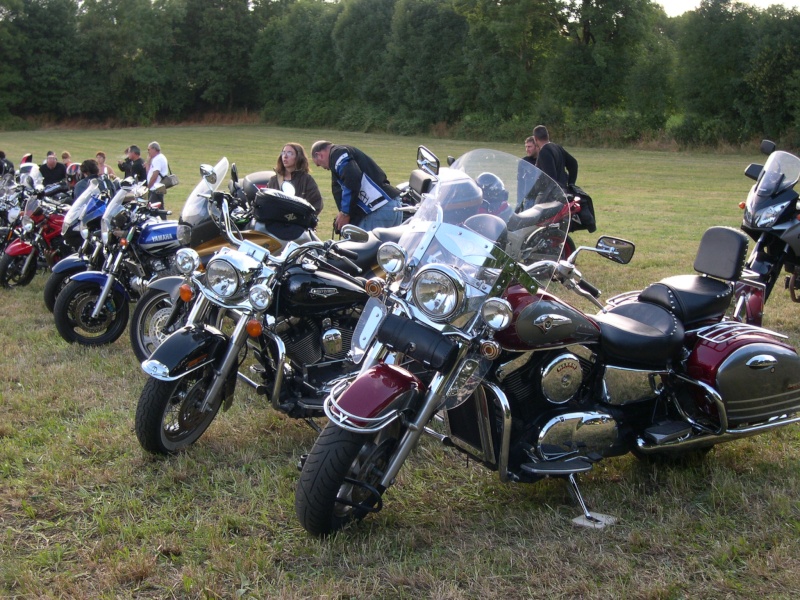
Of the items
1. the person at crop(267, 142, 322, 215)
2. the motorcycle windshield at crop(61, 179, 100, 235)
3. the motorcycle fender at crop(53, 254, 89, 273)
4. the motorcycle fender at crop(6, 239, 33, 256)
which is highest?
the person at crop(267, 142, 322, 215)

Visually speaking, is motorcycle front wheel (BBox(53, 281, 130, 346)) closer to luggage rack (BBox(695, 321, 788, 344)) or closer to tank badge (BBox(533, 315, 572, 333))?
tank badge (BBox(533, 315, 572, 333))

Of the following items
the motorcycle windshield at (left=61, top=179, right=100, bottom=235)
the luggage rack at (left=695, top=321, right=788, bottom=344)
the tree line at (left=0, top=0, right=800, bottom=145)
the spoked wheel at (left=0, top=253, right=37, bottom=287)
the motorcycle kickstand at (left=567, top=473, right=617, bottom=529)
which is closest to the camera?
the motorcycle kickstand at (left=567, top=473, right=617, bottom=529)

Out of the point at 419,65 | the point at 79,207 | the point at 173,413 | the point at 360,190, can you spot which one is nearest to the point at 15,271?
the point at 79,207

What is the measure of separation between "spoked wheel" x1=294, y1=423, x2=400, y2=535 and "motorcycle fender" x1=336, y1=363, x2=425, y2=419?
4.8 inches

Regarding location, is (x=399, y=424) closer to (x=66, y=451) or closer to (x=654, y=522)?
(x=654, y=522)

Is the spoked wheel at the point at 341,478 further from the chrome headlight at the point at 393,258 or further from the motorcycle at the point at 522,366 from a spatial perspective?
the chrome headlight at the point at 393,258

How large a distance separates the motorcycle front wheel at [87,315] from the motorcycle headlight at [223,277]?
2.57 m

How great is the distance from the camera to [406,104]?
4634 centimetres

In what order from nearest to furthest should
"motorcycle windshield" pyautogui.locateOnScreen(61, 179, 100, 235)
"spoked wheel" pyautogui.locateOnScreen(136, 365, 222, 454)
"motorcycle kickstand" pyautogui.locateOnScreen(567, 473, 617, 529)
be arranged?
"motorcycle kickstand" pyautogui.locateOnScreen(567, 473, 617, 529) → "spoked wheel" pyautogui.locateOnScreen(136, 365, 222, 454) → "motorcycle windshield" pyautogui.locateOnScreen(61, 179, 100, 235)

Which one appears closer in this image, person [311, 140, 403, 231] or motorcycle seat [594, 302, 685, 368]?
motorcycle seat [594, 302, 685, 368]

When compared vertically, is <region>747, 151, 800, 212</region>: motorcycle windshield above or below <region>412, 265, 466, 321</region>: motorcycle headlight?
above

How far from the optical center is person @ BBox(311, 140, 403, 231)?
7555 millimetres

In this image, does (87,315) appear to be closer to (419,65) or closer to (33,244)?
(33,244)

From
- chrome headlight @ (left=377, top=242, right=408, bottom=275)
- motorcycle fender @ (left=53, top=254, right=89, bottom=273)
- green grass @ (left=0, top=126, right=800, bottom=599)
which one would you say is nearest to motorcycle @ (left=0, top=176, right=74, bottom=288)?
motorcycle fender @ (left=53, top=254, right=89, bottom=273)
